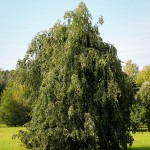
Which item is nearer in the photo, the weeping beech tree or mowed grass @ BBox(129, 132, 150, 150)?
the weeping beech tree

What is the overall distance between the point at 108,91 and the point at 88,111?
1.61 m

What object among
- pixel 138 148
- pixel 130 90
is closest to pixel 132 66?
pixel 138 148

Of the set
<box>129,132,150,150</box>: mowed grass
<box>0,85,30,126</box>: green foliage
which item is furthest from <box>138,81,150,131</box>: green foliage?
<box>0,85,30,126</box>: green foliage

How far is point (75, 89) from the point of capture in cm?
1912

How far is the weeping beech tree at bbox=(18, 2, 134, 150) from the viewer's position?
19172 millimetres

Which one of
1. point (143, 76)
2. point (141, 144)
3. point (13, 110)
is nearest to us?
point (141, 144)

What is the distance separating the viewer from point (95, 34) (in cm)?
2112

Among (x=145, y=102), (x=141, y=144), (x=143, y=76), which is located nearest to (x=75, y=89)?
(x=141, y=144)

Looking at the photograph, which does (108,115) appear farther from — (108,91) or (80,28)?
(80,28)

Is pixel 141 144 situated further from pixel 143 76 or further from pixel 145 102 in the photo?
pixel 143 76

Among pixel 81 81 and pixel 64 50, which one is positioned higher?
pixel 64 50

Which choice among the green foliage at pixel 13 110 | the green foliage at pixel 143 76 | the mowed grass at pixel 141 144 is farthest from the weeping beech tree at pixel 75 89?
the green foliage at pixel 143 76

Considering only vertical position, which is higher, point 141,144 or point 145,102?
point 145,102

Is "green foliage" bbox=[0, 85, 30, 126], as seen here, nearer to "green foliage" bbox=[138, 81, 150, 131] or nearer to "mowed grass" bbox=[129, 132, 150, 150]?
"green foliage" bbox=[138, 81, 150, 131]
